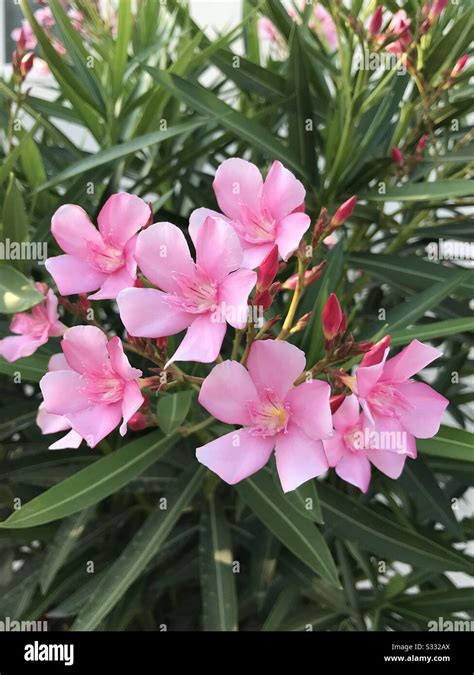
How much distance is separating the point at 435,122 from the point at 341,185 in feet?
0.57

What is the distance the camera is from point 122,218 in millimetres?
584

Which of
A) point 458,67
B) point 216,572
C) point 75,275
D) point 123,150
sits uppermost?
point 458,67

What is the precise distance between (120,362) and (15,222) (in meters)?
0.32

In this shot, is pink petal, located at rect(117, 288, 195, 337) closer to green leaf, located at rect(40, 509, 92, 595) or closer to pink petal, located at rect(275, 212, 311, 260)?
pink petal, located at rect(275, 212, 311, 260)

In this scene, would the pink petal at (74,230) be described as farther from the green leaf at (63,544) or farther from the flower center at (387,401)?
the green leaf at (63,544)

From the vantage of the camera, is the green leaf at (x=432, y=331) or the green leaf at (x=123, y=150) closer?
the green leaf at (x=432, y=331)

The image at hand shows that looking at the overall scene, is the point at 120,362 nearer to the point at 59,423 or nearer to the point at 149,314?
the point at 149,314

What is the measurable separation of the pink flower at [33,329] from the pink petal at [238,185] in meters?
0.23

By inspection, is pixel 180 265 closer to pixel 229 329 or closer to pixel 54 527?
pixel 229 329

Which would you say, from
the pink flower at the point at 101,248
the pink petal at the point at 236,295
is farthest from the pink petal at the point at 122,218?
the pink petal at the point at 236,295

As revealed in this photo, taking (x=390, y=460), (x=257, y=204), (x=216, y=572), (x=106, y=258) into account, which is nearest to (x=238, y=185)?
(x=257, y=204)

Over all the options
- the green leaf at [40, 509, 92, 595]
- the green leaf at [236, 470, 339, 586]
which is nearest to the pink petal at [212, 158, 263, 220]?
the green leaf at [236, 470, 339, 586]

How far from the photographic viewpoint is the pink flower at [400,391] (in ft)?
1.66
